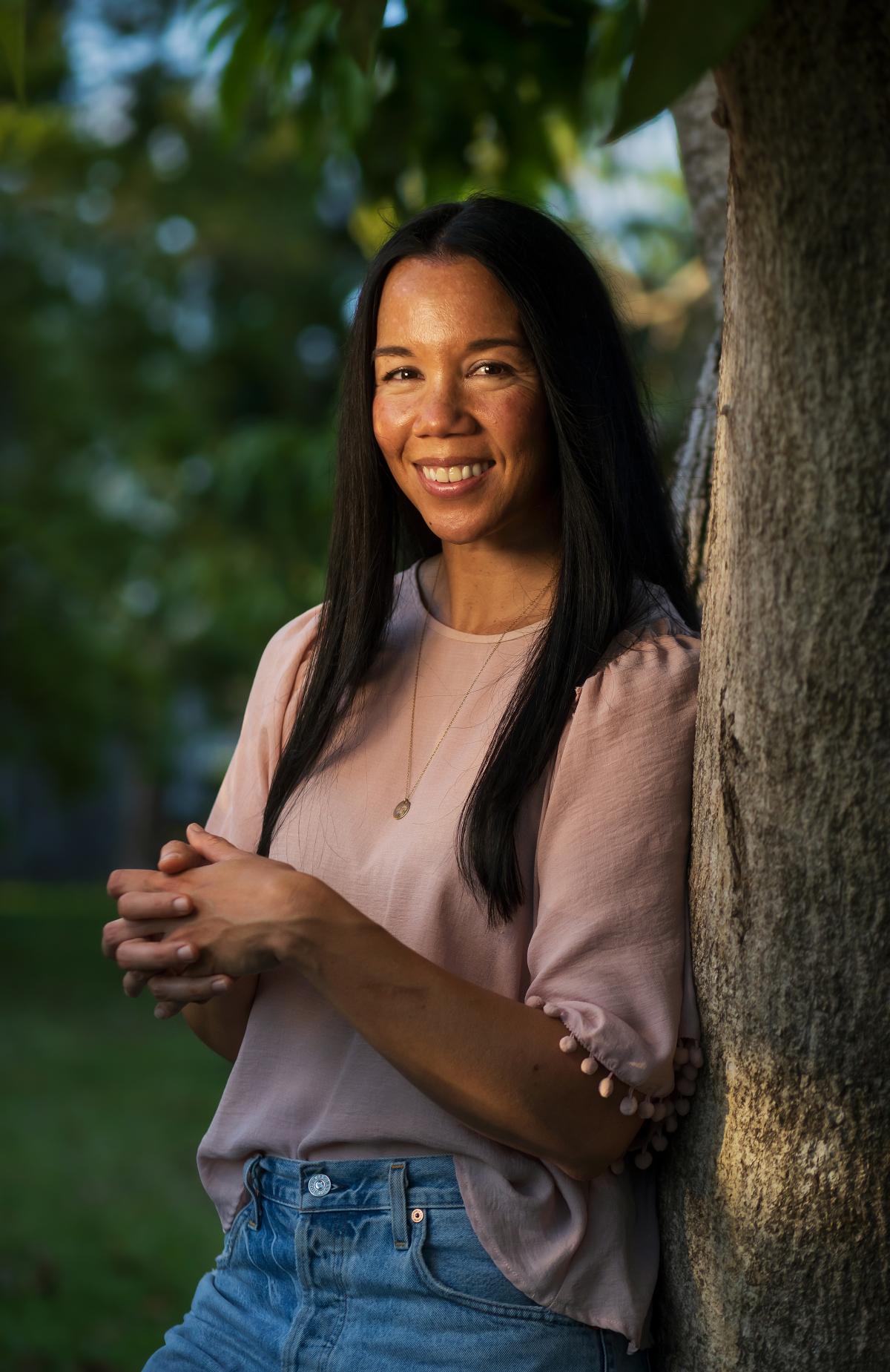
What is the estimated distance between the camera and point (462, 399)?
2012mm

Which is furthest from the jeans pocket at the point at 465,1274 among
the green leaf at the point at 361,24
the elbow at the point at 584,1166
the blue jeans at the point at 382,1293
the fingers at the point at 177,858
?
the green leaf at the point at 361,24

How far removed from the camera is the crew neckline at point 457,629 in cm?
209

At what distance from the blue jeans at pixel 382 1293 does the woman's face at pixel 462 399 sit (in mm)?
882

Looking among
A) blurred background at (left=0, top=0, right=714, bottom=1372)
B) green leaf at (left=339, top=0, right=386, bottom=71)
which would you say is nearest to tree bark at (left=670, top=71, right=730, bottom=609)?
blurred background at (left=0, top=0, right=714, bottom=1372)

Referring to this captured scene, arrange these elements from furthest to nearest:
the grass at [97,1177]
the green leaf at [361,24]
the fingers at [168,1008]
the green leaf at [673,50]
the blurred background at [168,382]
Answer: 1. the grass at [97,1177]
2. the blurred background at [168,382]
3. the fingers at [168,1008]
4. the green leaf at [361,24]
5. the green leaf at [673,50]

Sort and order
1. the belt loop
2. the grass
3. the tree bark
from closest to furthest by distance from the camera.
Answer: the belt loop < the tree bark < the grass

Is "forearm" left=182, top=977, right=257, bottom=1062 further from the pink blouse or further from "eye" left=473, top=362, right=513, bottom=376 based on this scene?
"eye" left=473, top=362, right=513, bottom=376

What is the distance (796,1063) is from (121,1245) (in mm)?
5266

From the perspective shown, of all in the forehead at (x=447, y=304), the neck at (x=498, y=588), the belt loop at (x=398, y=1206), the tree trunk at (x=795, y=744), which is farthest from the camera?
the neck at (x=498, y=588)

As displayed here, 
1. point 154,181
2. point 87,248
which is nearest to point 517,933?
point 154,181

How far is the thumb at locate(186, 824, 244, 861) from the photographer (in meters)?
1.87

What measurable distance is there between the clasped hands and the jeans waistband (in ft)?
0.89

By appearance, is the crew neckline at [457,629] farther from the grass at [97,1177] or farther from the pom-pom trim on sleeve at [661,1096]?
the grass at [97,1177]

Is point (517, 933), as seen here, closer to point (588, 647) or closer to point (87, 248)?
point (588, 647)
